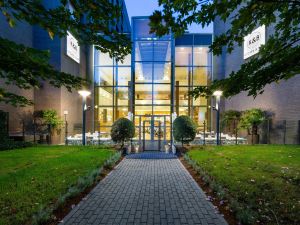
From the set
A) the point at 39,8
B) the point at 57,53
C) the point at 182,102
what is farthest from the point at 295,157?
the point at 57,53

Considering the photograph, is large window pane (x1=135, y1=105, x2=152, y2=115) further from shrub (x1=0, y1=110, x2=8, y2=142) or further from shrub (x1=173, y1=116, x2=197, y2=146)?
shrub (x1=0, y1=110, x2=8, y2=142)

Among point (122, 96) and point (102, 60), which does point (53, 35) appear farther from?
point (102, 60)

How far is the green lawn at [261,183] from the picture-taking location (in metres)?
4.77

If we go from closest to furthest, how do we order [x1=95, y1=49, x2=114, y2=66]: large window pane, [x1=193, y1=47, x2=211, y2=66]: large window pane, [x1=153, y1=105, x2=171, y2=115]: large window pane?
[x1=153, y1=105, x2=171, y2=115]: large window pane → [x1=95, y1=49, x2=114, y2=66]: large window pane → [x1=193, y1=47, x2=211, y2=66]: large window pane

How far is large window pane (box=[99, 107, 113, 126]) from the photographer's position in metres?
26.4

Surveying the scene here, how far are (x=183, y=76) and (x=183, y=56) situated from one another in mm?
2289

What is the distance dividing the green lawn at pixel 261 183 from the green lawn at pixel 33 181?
162 inches

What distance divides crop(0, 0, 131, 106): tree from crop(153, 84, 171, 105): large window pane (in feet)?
70.5

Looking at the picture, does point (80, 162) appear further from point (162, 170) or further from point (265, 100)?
point (265, 100)

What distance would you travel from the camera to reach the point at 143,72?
26.4m

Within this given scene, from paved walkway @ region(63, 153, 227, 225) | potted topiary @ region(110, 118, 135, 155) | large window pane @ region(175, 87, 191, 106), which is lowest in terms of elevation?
paved walkway @ region(63, 153, 227, 225)

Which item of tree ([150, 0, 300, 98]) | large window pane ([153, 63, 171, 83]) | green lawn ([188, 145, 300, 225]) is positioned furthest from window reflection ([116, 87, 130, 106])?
tree ([150, 0, 300, 98])

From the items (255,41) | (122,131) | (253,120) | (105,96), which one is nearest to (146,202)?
(122,131)

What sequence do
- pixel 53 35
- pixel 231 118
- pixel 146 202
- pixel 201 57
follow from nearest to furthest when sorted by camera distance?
pixel 53 35 < pixel 146 202 < pixel 231 118 < pixel 201 57
